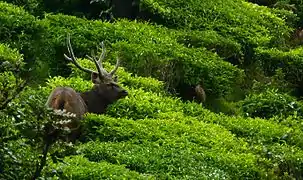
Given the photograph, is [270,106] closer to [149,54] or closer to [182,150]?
[149,54]

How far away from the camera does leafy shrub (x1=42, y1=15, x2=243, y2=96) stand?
15.1m

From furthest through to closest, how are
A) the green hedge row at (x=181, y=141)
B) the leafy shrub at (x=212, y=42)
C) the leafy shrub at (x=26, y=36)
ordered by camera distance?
1. the leafy shrub at (x=212, y=42)
2. the leafy shrub at (x=26, y=36)
3. the green hedge row at (x=181, y=141)

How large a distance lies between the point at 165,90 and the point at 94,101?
356cm

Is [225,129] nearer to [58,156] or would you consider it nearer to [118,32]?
[118,32]

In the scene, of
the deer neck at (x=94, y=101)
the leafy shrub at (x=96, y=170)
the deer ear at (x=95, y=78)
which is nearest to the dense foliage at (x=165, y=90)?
the leafy shrub at (x=96, y=170)

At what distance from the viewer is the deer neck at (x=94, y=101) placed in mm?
11250

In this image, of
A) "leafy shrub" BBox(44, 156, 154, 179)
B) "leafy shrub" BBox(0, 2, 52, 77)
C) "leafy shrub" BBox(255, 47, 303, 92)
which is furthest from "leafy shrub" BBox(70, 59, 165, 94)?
"leafy shrub" BBox(44, 156, 154, 179)

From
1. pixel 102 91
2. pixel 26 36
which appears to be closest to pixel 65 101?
pixel 102 91

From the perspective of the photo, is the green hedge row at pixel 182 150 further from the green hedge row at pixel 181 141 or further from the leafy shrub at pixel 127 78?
the leafy shrub at pixel 127 78

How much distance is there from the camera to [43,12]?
57.8ft

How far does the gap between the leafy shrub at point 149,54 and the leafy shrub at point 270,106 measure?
2.88 ft

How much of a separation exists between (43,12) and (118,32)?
7.79 feet

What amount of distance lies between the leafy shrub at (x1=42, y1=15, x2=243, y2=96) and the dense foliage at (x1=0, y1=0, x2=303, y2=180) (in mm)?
22

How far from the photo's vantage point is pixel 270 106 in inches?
582
